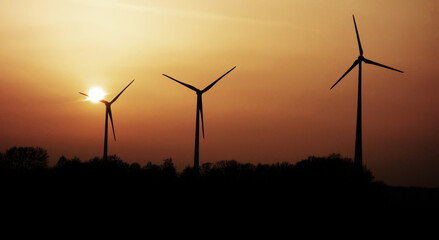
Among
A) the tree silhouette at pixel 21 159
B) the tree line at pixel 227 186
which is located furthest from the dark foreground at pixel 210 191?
the tree silhouette at pixel 21 159

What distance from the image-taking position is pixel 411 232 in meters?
95.5

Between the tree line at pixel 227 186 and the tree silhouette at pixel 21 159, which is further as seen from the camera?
the tree silhouette at pixel 21 159

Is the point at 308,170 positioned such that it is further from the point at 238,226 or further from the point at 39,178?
the point at 39,178

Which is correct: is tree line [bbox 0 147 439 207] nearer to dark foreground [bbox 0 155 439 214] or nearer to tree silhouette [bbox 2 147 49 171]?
dark foreground [bbox 0 155 439 214]

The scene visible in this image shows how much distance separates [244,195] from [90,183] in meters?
→ 29.6

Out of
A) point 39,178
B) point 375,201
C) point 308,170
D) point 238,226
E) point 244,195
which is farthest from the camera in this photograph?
point 39,178

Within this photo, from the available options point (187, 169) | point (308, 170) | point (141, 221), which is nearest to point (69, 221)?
point (141, 221)

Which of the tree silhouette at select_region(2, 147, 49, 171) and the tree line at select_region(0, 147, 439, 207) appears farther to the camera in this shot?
the tree silhouette at select_region(2, 147, 49, 171)

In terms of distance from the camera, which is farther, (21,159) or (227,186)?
(21,159)

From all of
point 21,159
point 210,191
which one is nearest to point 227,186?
point 210,191

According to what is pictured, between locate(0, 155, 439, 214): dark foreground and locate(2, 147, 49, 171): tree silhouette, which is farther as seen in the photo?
locate(2, 147, 49, 171): tree silhouette

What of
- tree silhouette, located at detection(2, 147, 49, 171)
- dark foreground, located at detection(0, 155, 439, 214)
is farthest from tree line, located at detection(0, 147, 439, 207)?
tree silhouette, located at detection(2, 147, 49, 171)

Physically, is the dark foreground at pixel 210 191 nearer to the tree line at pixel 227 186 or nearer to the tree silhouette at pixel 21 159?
the tree line at pixel 227 186

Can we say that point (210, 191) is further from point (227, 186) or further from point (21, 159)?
point (21, 159)
